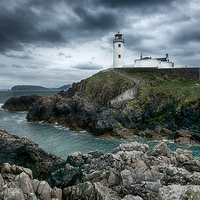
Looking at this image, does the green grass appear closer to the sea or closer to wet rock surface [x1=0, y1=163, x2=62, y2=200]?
the sea

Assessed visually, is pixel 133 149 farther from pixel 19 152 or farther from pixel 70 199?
pixel 19 152

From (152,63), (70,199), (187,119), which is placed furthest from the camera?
(152,63)

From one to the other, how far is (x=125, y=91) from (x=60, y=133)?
2084 cm

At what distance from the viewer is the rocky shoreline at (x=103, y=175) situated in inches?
453

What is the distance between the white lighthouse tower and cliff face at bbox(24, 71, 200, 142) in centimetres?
1227

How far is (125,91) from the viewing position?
154 ft

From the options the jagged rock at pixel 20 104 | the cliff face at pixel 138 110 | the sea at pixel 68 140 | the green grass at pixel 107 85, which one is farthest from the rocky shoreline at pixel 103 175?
the jagged rock at pixel 20 104

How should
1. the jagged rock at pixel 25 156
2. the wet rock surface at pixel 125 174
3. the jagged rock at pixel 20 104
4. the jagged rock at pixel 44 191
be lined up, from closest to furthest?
the jagged rock at pixel 44 191, the wet rock surface at pixel 125 174, the jagged rock at pixel 25 156, the jagged rock at pixel 20 104

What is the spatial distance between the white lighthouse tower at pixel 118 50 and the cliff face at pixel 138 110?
1227 cm

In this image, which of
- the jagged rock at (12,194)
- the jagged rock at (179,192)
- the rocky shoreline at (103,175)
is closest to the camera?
the jagged rock at (179,192)

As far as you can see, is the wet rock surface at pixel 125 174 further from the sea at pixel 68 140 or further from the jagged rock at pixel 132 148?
the sea at pixel 68 140

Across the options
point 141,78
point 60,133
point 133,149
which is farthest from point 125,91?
point 133,149

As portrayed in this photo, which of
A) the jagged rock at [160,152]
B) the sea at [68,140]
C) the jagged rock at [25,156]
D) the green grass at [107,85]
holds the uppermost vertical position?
the green grass at [107,85]

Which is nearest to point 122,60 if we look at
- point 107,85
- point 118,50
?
point 118,50
